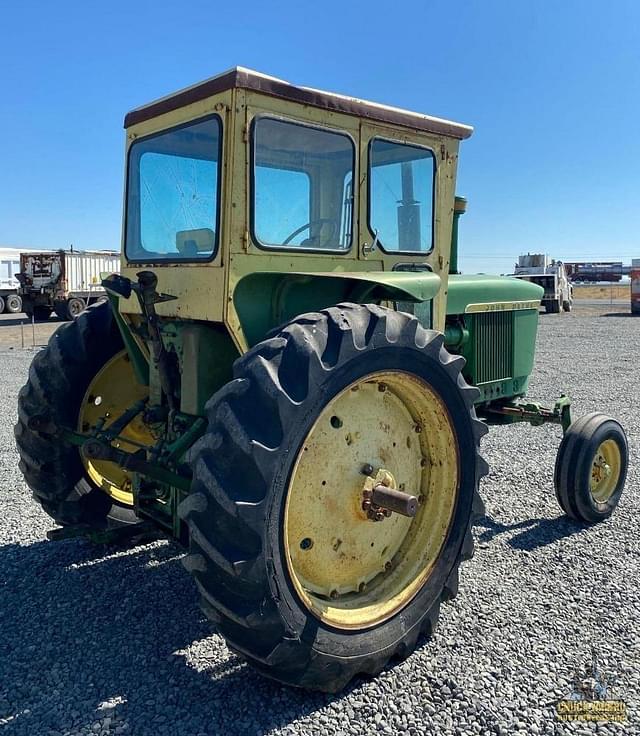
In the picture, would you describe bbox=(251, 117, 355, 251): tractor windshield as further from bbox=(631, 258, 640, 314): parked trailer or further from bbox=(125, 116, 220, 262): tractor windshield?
bbox=(631, 258, 640, 314): parked trailer

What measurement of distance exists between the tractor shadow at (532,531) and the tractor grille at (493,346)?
43.7 inches

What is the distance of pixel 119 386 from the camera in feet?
14.4

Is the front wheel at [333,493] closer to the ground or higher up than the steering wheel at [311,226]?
closer to the ground

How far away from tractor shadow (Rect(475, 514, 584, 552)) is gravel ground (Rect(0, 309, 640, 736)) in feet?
0.05

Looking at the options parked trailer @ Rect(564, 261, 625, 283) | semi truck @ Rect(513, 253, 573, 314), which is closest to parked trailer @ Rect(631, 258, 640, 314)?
semi truck @ Rect(513, 253, 573, 314)

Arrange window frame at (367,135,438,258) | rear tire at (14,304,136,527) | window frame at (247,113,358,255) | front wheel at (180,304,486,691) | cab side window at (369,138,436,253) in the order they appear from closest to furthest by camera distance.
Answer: front wheel at (180,304,486,691) → window frame at (247,113,358,255) → window frame at (367,135,438,258) → cab side window at (369,138,436,253) → rear tire at (14,304,136,527)

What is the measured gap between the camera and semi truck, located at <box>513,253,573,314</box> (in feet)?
101

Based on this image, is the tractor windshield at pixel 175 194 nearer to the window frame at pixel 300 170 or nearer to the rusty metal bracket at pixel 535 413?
the window frame at pixel 300 170

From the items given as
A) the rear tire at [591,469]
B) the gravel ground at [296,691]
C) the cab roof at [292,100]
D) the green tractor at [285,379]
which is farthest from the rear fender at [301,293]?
the rear tire at [591,469]

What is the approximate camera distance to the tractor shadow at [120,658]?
2.77m

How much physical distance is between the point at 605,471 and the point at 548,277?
2742cm

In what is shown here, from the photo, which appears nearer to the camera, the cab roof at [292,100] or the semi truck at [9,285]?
the cab roof at [292,100]

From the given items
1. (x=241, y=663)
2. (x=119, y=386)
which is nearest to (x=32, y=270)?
(x=119, y=386)

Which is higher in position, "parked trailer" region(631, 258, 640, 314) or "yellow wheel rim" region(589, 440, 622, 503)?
"parked trailer" region(631, 258, 640, 314)
